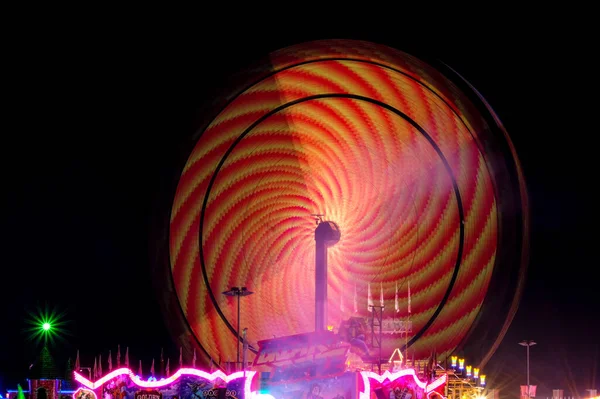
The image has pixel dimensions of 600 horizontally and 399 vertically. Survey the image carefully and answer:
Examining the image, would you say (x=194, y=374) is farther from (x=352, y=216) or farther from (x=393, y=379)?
(x=352, y=216)

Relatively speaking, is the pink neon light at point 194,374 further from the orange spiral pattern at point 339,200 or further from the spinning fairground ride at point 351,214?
the orange spiral pattern at point 339,200

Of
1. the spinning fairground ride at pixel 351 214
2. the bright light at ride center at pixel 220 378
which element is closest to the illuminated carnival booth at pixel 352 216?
the spinning fairground ride at pixel 351 214

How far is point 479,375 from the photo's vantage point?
76.6 ft

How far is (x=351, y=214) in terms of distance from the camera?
25000mm

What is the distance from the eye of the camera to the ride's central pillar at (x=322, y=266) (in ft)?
79.5

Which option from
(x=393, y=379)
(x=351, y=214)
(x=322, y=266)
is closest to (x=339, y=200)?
(x=351, y=214)

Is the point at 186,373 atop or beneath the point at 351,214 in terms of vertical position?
beneath

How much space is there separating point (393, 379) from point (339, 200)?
10.1m

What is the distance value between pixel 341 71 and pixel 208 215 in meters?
5.48

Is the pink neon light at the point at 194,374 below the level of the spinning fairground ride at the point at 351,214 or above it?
below

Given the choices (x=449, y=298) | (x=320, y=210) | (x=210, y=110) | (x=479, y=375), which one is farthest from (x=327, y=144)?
(x=479, y=375)

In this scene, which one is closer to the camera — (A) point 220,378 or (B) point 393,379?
(B) point 393,379

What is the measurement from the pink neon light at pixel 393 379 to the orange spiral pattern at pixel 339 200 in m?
7.61

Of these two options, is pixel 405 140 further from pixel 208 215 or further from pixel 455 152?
pixel 208 215
